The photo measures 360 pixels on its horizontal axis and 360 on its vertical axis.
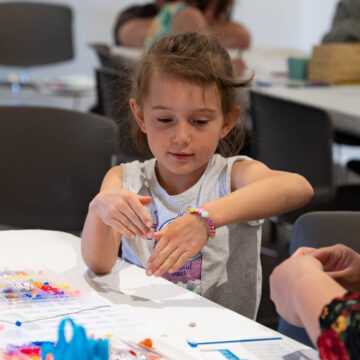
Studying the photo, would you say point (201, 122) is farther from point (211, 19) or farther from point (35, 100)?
point (35, 100)

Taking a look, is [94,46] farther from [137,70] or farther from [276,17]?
[276,17]

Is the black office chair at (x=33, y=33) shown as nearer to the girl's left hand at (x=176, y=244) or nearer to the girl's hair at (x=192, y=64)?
the girl's hair at (x=192, y=64)

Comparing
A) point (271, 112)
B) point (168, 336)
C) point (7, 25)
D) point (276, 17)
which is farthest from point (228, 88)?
point (276, 17)

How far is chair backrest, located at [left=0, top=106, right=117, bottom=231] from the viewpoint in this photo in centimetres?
240

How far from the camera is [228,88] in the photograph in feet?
5.25

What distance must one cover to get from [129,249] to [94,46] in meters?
2.65

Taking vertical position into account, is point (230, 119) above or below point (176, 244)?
above

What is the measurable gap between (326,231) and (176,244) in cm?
34

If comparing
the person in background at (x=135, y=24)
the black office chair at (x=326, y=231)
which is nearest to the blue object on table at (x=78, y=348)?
the black office chair at (x=326, y=231)

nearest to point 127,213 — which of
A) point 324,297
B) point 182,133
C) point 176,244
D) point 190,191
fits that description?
point 176,244

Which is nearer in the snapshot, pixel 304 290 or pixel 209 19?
pixel 304 290

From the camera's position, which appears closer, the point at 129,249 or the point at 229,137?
the point at 129,249

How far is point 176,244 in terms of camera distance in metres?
1.30

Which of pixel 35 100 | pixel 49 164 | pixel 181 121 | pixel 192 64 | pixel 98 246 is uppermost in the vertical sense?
pixel 192 64
